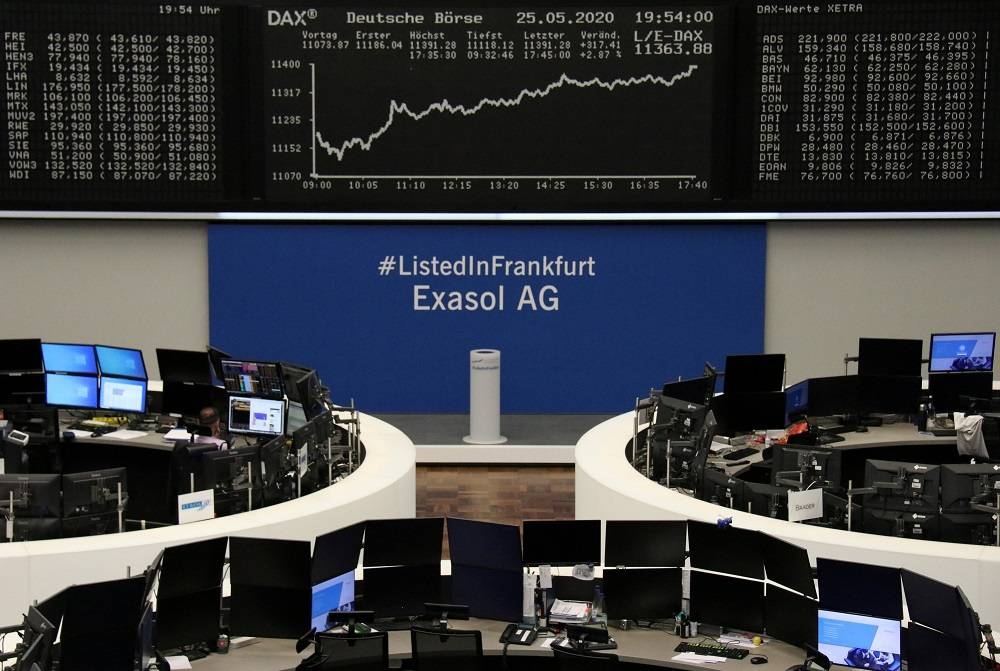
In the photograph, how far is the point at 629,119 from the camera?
38.1 feet

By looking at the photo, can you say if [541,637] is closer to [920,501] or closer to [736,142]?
[920,501]

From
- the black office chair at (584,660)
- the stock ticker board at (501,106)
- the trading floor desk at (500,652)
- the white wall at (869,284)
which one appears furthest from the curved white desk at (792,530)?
the white wall at (869,284)

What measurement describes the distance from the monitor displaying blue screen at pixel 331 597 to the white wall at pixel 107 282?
626 centimetres

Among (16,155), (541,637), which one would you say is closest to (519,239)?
(16,155)

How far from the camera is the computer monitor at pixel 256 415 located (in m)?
9.00

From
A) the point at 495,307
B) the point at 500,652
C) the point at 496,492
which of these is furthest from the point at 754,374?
the point at 500,652

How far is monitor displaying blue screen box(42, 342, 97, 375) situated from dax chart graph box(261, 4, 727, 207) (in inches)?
97.3

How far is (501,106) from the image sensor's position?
1160 cm

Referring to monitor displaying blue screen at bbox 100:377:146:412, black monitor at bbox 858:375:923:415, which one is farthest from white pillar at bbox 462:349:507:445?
black monitor at bbox 858:375:923:415

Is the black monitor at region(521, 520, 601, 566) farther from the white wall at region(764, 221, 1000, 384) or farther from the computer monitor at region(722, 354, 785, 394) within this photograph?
the white wall at region(764, 221, 1000, 384)

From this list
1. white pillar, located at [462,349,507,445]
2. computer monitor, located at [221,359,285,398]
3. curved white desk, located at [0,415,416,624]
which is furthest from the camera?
white pillar, located at [462,349,507,445]

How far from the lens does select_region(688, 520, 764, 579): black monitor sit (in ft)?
20.4

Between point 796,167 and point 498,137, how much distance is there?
8.33 feet

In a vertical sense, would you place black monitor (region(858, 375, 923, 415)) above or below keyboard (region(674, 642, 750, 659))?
above
